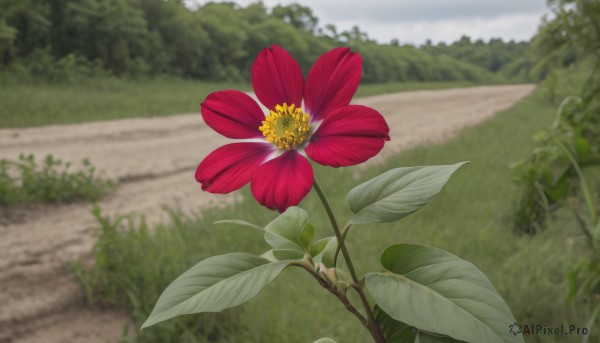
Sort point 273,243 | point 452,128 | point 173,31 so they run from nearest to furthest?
point 273,243
point 452,128
point 173,31

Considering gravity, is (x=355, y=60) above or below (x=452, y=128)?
above

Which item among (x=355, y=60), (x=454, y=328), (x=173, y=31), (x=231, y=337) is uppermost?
(x=173, y=31)

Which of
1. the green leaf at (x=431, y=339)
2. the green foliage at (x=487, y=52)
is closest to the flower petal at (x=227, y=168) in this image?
the green leaf at (x=431, y=339)

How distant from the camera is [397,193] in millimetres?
463

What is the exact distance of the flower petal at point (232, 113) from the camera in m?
0.44

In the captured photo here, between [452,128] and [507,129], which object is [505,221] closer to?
[507,129]

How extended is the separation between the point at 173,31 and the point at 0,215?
11.9 metres

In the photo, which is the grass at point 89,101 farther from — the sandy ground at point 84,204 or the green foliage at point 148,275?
the green foliage at point 148,275

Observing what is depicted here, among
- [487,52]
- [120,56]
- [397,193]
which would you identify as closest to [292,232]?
[397,193]

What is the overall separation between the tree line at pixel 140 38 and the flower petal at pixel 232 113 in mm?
10128

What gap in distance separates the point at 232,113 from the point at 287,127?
5cm

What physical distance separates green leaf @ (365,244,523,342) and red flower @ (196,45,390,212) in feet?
0.39

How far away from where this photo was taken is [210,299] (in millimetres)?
410

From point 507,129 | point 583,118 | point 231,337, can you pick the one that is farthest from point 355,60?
point 507,129
